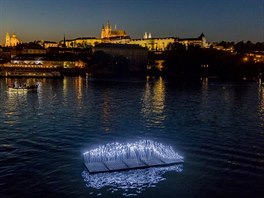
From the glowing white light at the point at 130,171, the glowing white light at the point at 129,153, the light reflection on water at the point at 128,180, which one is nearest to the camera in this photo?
the light reflection on water at the point at 128,180

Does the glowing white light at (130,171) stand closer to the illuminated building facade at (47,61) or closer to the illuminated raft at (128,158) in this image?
the illuminated raft at (128,158)

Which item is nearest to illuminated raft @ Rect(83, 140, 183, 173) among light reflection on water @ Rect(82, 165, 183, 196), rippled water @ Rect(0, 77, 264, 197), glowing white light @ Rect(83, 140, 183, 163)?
glowing white light @ Rect(83, 140, 183, 163)

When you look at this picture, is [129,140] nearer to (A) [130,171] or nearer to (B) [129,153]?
(B) [129,153]

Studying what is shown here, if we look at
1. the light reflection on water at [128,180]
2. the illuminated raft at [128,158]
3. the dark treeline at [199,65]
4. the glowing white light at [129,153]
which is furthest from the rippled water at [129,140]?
the dark treeline at [199,65]

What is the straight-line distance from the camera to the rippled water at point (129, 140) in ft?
58.9

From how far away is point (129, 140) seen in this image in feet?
91.3

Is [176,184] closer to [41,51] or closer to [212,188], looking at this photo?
[212,188]

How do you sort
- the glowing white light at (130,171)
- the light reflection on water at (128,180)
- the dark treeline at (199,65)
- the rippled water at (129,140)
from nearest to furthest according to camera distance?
1. the light reflection on water at (128,180)
2. the rippled water at (129,140)
3. the glowing white light at (130,171)
4. the dark treeline at (199,65)

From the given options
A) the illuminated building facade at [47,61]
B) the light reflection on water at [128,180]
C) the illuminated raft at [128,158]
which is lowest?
the light reflection on water at [128,180]

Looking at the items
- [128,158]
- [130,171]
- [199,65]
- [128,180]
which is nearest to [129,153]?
[128,158]

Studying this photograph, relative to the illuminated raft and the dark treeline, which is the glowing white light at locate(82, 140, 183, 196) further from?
the dark treeline

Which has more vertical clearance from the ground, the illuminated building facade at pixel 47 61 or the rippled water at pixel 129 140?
the illuminated building facade at pixel 47 61

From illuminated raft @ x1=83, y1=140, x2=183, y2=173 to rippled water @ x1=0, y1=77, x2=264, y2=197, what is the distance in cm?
68

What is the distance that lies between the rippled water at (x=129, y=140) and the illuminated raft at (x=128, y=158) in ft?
2.22
